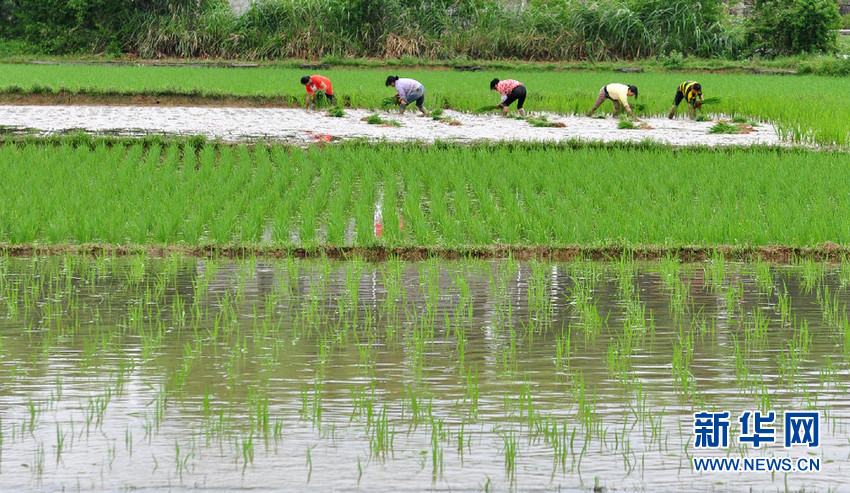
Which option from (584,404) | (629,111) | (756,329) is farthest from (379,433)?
(629,111)

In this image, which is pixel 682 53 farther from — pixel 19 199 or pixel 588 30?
pixel 19 199

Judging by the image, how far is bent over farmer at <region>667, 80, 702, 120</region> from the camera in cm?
1296

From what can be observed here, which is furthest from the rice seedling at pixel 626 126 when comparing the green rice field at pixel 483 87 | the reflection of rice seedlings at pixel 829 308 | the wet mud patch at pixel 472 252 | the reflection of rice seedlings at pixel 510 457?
the reflection of rice seedlings at pixel 510 457

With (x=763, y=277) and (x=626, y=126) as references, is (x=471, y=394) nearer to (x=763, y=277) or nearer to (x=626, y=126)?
(x=763, y=277)

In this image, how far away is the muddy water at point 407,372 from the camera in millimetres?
2912

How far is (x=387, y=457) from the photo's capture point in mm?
2986

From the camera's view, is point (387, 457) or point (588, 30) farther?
point (588, 30)

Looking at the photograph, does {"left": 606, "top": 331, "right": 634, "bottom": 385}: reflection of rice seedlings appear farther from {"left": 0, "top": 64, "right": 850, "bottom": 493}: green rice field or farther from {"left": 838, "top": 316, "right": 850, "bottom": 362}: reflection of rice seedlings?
{"left": 838, "top": 316, "right": 850, "bottom": 362}: reflection of rice seedlings

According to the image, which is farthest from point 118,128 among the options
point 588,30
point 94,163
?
point 588,30

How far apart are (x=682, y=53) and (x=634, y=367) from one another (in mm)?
21311

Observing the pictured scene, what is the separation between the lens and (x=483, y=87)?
17344 mm

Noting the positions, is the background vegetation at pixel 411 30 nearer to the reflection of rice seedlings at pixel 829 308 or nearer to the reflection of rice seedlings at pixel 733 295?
the reflection of rice seedlings at pixel 733 295

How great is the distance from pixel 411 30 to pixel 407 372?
21.1 metres

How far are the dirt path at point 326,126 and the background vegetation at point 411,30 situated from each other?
9.74 m
